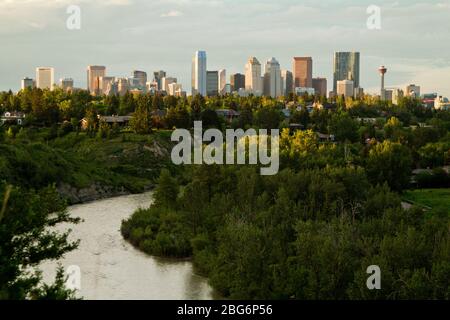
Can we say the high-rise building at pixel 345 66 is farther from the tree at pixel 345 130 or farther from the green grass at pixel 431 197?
the green grass at pixel 431 197

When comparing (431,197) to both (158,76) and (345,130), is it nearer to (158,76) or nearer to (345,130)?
(345,130)

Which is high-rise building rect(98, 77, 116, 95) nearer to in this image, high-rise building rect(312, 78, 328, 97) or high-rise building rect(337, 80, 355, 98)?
high-rise building rect(337, 80, 355, 98)

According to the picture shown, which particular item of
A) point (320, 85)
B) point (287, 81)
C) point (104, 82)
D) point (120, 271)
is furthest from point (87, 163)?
point (320, 85)

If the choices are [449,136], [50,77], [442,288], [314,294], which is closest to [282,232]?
[314,294]

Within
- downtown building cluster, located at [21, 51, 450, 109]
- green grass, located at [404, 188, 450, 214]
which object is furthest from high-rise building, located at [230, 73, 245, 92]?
green grass, located at [404, 188, 450, 214]

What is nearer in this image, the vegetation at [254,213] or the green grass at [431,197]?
the vegetation at [254,213]

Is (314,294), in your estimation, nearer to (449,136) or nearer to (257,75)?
(449,136)

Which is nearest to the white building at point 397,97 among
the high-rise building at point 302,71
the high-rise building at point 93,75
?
the high-rise building at point 302,71
